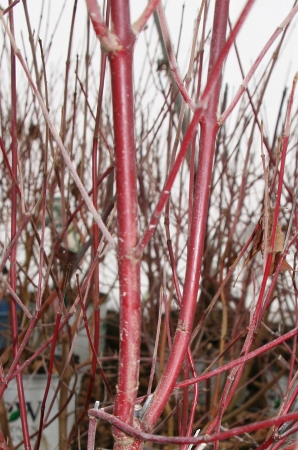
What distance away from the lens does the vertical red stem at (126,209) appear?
36 centimetres

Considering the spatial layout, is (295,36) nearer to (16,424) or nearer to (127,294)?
(16,424)

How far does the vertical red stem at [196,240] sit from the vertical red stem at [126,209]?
4 cm

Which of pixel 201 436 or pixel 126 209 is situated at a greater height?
pixel 126 209

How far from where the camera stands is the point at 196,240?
0.48m

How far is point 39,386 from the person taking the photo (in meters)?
1.36

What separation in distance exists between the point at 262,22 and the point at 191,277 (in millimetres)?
2460

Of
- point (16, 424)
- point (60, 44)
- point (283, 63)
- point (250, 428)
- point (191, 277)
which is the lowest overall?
point (16, 424)

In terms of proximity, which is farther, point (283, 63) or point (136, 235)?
point (283, 63)

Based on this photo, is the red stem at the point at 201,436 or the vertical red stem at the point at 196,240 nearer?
the red stem at the point at 201,436

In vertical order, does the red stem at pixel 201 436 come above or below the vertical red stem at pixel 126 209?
below

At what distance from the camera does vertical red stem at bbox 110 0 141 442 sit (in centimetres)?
36

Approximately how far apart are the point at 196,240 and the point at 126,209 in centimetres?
11

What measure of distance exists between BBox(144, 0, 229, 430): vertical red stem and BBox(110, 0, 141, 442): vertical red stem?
39 mm

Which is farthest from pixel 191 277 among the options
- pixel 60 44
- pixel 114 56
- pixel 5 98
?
pixel 60 44
